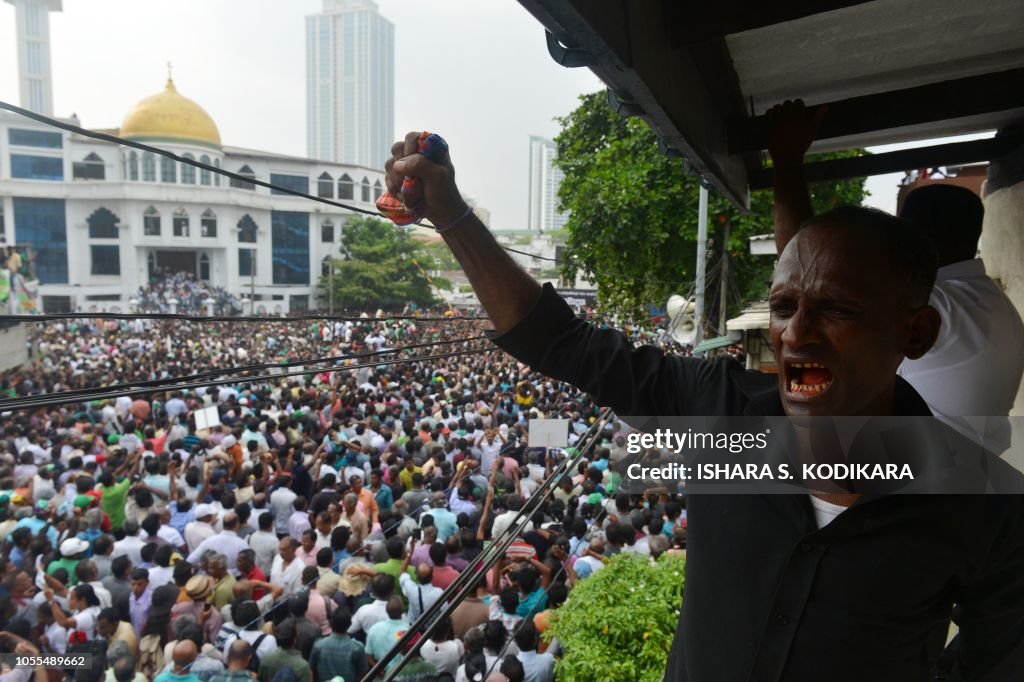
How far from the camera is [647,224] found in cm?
1216

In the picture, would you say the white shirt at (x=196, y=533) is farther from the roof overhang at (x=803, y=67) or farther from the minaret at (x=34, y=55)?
the minaret at (x=34, y=55)

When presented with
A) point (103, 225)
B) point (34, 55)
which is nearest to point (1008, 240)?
point (103, 225)

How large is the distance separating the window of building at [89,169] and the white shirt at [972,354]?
4198 centimetres

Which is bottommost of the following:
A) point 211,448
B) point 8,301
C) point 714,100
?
point 211,448

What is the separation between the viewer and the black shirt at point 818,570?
3.59 ft

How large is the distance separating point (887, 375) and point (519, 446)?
7413mm

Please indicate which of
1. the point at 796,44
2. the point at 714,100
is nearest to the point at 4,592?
the point at 714,100

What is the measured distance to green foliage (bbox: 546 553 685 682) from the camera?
3.31 meters

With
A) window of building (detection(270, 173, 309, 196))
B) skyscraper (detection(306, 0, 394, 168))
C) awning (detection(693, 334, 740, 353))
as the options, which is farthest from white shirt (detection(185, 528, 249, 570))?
skyscraper (detection(306, 0, 394, 168))

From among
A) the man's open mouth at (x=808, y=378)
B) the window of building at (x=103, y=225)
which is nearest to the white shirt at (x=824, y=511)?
the man's open mouth at (x=808, y=378)

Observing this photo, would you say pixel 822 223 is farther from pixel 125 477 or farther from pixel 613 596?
pixel 125 477

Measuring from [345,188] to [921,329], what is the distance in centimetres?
4192

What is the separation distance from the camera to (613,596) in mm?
3635

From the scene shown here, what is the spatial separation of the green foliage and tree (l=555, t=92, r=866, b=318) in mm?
8210
